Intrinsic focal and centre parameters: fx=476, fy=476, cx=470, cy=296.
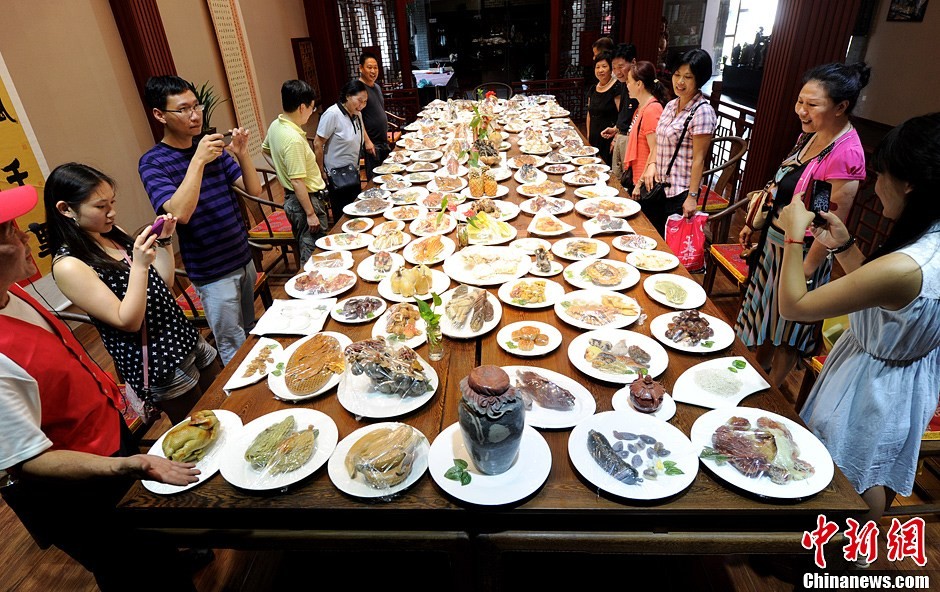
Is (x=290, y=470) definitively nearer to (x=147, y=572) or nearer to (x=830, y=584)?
(x=147, y=572)

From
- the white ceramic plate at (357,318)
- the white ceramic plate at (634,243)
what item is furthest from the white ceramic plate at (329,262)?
the white ceramic plate at (634,243)

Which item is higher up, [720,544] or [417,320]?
[417,320]

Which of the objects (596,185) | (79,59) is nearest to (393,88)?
(79,59)

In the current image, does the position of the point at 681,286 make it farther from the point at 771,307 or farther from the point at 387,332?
the point at 387,332

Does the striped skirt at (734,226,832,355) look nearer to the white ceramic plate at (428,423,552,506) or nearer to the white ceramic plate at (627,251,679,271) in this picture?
the white ceramic plate at (627,251,679,271)

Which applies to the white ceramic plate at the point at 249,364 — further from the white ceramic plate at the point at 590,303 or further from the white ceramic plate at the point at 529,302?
the white ceramic plate at the point at 590,303

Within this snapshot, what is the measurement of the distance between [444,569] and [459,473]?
105 centimetres

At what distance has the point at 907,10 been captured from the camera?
767 cm

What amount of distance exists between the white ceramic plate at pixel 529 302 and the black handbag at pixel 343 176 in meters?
2.56

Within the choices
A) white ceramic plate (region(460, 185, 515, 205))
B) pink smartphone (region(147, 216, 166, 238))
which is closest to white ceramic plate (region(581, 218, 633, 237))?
white ceramic plate (region(460, 185, 515, 205))

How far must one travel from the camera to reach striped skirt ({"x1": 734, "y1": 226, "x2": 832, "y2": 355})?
2.52 m

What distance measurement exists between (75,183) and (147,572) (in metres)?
1.39

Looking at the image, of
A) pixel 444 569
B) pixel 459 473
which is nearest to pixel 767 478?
pixel 459 473

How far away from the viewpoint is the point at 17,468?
1.30m
